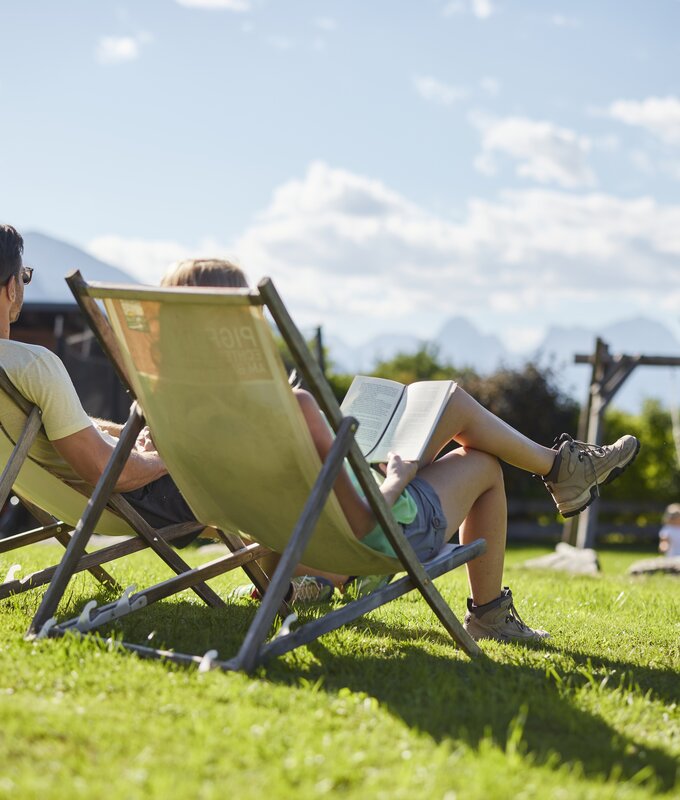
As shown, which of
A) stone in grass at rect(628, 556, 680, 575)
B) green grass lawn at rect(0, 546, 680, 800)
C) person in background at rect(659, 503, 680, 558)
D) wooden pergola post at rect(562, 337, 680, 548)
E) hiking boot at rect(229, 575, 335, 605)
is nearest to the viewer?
green grass lawn at rect(0, 546, 680, 800)

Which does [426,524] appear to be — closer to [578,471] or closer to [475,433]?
[475,433]

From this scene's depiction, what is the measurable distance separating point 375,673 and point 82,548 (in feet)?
3.41

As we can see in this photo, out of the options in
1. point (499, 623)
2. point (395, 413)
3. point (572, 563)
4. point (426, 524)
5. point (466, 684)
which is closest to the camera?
point (466, 684)

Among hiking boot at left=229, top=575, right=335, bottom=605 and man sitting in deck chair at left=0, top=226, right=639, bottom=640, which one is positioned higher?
man sitting in deck chair at left=0, top=226, right=639, bottom=640

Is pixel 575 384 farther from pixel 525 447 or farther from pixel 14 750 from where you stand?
pixel 14 750

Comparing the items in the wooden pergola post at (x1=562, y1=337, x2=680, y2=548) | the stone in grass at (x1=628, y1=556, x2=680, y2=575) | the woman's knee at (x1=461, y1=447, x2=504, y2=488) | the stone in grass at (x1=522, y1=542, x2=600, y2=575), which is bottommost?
the stone in grass at (x1=522, y1=542, x2=600, y2=575)

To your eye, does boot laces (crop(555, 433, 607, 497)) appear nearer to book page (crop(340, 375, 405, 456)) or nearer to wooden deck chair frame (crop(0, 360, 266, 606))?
book page (crop(340, 375, 405, 456))

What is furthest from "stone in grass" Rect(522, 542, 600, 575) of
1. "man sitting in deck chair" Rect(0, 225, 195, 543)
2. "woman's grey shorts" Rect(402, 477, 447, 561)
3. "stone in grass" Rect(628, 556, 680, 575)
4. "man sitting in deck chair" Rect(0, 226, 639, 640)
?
"man sitting in deck chair" Rect(0, 225, 195, 543)

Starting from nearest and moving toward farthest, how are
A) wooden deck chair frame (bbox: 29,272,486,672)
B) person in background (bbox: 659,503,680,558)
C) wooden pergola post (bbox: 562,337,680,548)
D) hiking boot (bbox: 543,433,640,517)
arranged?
wooden deck chair frame (bbox: 29,272,486,672), hiking boot (bbox: 543,433,640,517), wooden pergola post (bbox: 562,337,680,548), person in background (bbox: 659,503,680,558)

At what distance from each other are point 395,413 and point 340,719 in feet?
4.21

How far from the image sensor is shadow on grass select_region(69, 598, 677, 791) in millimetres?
2229

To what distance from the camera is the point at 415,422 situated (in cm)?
324

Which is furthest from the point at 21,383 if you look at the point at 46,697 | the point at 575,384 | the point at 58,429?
the point at 575,384

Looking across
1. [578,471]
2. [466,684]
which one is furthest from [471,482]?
[466,684]
